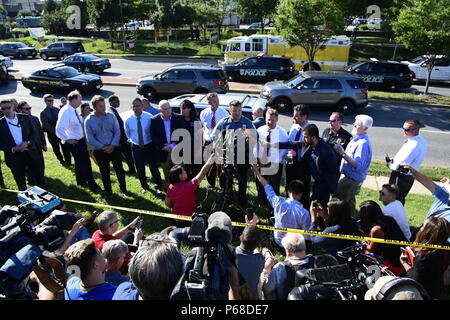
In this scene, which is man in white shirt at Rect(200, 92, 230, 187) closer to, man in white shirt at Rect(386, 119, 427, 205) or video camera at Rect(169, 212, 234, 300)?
man in white shirt at Rect(386, 119, 427, 205)

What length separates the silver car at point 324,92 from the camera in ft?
44.8

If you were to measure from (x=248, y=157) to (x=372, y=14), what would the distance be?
23899mm

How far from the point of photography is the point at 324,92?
544 inches

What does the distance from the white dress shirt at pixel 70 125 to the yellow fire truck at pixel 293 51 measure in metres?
15.6

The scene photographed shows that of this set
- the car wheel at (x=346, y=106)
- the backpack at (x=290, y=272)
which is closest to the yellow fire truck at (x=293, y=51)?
the car wheel at (x=346, y=106)

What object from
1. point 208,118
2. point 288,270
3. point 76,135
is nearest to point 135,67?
point 208,118

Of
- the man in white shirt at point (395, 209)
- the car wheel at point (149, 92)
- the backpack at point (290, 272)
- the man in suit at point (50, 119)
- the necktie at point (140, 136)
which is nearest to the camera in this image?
the backpack at point (290, 272)

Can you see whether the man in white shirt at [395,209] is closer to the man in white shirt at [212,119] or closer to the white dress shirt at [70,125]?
the man in white shirt at [212,119]

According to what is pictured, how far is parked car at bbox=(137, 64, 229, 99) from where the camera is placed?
1502cm

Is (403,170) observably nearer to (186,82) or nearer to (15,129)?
(15,129)

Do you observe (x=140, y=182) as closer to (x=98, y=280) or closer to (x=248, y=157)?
(x=248, y=157)

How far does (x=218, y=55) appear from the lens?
30.4 metres

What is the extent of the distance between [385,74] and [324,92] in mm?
6160

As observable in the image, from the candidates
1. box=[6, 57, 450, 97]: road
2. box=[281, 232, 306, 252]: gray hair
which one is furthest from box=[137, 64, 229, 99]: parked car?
box=[281, 232, 306, 252]: gray hair
